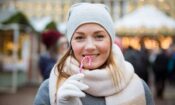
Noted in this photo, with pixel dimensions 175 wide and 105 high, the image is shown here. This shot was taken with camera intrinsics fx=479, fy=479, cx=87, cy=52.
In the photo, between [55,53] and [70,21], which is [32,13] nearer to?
[55,53]

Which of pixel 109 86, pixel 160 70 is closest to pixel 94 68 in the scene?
pixel 109 86

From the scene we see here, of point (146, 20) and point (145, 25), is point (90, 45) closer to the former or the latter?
point (145, 25)

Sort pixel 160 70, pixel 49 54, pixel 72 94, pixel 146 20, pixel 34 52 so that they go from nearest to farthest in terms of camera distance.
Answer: pixel 72 94 → pixel 49 54 → pixel 160 70 → pixel 146 20 → pixel 34 52

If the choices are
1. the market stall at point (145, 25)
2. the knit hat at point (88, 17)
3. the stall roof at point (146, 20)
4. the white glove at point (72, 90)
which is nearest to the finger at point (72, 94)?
the white glove at point (72, 90)

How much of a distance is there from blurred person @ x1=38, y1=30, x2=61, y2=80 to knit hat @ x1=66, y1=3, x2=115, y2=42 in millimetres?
2807

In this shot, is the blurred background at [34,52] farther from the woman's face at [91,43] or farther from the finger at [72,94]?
the finger at [72,94]

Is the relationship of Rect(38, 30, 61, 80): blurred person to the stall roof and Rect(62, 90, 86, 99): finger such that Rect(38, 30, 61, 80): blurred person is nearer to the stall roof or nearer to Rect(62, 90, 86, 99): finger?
Rect(62, 90, 86, 99): finger

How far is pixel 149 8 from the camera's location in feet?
60.7

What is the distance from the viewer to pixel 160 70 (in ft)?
45.4

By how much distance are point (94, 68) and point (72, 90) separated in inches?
11.8

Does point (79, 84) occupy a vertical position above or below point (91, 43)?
below

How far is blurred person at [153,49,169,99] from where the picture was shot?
541 inches

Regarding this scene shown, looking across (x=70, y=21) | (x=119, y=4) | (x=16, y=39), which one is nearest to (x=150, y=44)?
(x=16, y=39)

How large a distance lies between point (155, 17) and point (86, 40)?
16009mm
